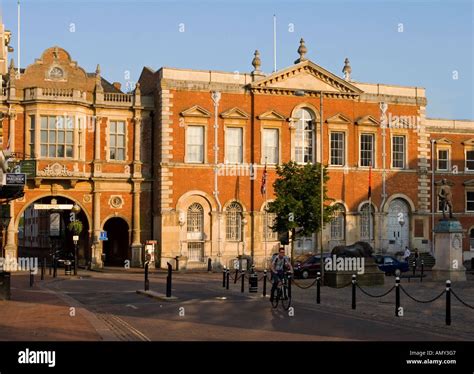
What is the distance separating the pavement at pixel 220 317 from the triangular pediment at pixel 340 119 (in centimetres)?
2393

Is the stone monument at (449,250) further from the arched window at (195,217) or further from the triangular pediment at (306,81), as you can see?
the triangular pediment at (306,81)

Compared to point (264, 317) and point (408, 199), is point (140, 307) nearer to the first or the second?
point (264, 317)

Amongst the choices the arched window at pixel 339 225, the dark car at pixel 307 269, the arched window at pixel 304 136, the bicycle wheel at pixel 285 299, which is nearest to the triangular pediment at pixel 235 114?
the arched window at pixel 304 136

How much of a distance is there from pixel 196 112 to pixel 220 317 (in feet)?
105

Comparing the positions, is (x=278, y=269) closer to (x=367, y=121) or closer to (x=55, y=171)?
(x=55, y=171)

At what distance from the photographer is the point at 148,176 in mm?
51844

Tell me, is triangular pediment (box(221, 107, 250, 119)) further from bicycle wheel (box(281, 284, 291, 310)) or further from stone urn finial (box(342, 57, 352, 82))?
bicycle wheel (box(281, 284, 291, 310))

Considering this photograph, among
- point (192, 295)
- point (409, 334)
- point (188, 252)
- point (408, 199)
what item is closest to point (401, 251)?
point (408, 199)

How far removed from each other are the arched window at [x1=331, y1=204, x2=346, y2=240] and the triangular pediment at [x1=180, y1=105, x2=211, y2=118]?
1210 centimetres

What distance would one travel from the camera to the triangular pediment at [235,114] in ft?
169

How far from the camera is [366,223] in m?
55.6

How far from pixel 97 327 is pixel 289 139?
1474 inches

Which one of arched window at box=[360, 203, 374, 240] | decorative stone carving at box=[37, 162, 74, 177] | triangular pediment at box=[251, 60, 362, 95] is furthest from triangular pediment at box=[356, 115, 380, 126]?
decorative stone carving at box=[37, 162, 74, 177]

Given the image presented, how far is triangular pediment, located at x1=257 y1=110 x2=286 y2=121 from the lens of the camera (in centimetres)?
5247
